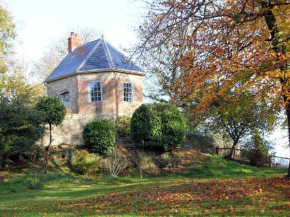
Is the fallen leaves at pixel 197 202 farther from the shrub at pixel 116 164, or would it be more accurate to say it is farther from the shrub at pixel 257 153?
the shrub at pixel 257 153

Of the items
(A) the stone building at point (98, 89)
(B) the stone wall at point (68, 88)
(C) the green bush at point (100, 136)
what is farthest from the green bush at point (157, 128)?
(B) the stone wall at point (68, 88)

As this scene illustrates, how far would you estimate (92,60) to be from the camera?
24594mm

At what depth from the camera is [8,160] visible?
17.0m

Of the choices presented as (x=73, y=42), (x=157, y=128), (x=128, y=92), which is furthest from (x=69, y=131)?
(x=73, y=42)

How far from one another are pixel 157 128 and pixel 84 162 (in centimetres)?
440

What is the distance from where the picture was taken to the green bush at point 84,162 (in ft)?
59.0

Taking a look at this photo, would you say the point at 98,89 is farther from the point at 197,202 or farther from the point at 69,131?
the point at 197,202

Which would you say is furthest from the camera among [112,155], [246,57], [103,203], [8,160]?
[112,155]

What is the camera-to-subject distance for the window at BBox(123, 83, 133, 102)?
24344 mm

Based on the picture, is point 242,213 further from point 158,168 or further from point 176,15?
point 158,168

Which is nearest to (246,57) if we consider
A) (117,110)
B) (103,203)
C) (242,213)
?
(242,213)

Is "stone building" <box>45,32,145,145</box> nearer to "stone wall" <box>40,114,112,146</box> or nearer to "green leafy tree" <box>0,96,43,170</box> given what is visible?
"stone wall" <box>40,114,112,146</box>

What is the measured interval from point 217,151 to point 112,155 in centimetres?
851

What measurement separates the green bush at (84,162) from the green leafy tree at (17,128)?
224 centimetres
